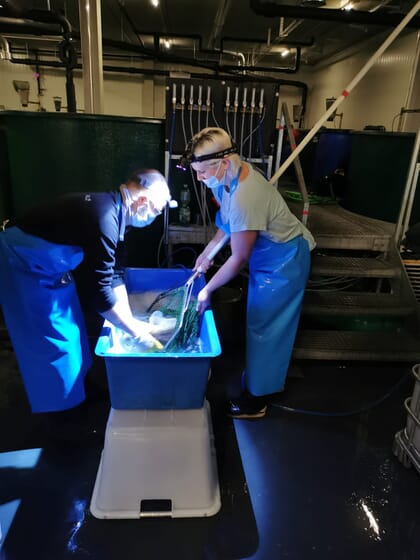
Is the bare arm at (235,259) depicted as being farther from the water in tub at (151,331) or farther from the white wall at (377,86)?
the white wall at (377,86)

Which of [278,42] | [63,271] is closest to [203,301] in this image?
[63,271]

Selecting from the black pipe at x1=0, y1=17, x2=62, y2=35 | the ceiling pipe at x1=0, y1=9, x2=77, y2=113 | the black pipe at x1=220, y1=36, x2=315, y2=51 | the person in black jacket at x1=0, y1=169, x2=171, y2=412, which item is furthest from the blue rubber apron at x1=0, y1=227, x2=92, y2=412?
the black pipe at x1=220, y1=36, x2=315, y2=51

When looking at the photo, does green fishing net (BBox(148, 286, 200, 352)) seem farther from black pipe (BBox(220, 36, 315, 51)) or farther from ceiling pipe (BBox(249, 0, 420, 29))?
black pipe (BBox(220, 36, 315, 51))

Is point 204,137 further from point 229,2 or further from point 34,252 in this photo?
point 229,2

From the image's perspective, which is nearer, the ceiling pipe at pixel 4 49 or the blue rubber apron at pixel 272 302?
the blue rubber apron at pixel 272 302

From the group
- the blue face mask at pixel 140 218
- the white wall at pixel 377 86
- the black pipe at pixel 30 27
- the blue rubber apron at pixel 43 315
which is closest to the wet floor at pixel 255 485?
the blue rubber apron at pixel 43 315

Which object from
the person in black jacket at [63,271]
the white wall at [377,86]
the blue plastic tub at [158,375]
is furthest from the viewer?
the white wall at [377,86]

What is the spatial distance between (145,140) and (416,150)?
6.02 feet

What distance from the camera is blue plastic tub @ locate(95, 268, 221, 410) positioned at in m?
1.23

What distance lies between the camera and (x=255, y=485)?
60.1 inches

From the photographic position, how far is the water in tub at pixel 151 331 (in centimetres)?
144

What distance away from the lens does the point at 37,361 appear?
158cm

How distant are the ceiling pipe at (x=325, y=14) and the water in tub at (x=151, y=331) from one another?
376 cm

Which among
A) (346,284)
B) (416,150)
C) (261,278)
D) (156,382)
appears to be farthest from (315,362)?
(416,150)
